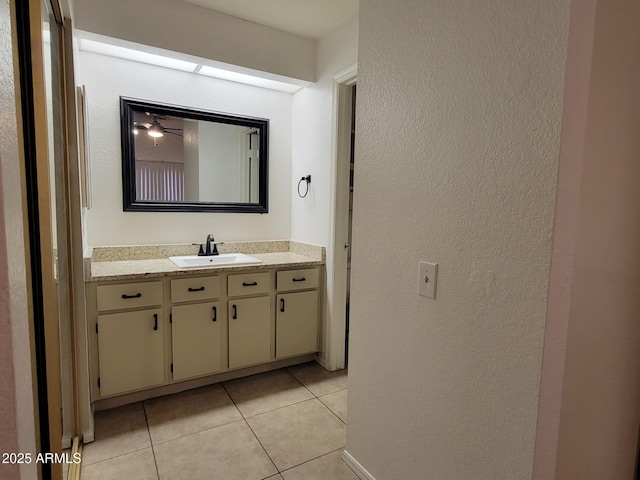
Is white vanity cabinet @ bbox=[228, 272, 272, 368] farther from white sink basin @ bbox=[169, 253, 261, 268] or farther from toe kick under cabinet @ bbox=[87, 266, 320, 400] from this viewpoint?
white sink basin @ bbox=[169, 253, 261, 268]

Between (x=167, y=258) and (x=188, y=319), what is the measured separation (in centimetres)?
60

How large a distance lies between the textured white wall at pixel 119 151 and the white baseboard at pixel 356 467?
6.10 ft

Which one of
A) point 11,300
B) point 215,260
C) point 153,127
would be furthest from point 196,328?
point 11,300

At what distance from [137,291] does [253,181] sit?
1326 mm

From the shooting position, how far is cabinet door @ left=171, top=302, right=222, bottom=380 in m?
2.29

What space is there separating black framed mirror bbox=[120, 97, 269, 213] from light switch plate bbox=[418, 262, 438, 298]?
6.68 feet

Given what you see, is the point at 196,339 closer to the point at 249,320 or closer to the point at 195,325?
the point at 195,325

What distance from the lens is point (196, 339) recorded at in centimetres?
236

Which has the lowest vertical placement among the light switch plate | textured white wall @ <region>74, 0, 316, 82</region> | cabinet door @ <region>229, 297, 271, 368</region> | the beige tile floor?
the beige tile floor

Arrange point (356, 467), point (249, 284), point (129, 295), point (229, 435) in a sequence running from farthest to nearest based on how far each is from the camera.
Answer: point (249, 284), point (129, 295), point (229, 435), point (356, 467)

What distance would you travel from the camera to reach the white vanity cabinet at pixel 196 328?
7.48 feet

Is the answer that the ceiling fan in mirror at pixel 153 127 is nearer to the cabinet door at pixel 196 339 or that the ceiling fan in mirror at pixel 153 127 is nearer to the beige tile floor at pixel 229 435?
the cabinet door at pixel 196 339

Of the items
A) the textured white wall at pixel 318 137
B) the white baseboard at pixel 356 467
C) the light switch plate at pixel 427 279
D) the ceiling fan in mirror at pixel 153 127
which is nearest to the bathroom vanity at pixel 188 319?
the textured white wall at pixel 318 137

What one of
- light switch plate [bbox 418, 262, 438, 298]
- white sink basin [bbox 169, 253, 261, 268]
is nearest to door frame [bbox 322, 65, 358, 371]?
white sink basin [bbox 169, 253, 261, 268]
